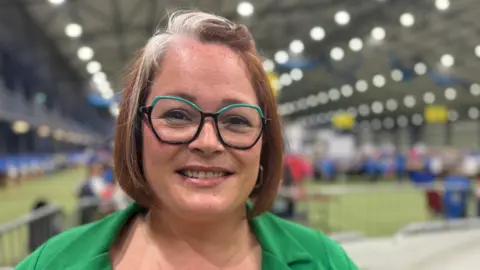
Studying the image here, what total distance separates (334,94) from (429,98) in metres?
7.35

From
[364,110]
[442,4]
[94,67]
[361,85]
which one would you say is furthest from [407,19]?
[364,110]

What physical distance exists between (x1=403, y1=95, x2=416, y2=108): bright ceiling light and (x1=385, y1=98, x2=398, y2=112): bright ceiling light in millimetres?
707

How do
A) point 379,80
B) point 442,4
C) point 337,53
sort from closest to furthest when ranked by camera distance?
point 442,4 < point 337,53 < point 379,80

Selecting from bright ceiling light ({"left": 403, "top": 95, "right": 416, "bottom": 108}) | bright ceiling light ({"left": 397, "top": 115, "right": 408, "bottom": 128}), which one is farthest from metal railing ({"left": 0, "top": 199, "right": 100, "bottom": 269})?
bright ceiling light ({"left": 397, "top": 115, "right": 408, "bottom": 128})

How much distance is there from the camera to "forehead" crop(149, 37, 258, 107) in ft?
3.48

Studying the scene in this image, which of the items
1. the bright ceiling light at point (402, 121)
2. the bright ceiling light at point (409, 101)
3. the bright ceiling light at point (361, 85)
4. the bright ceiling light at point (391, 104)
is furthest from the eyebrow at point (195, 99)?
the bright ceiling light at point (402, 121)

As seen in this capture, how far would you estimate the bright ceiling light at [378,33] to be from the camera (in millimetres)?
13883

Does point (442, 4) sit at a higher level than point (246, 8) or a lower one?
lower

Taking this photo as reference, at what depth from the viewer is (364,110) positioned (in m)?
37.8

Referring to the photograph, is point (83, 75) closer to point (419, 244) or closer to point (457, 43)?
point (457, 43)

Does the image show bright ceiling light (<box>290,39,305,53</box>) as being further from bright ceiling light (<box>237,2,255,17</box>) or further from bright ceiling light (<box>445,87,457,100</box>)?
bright ceiling light (<box>445,87,457,100</box>)

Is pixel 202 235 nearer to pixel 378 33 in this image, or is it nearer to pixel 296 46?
pixel 378 33

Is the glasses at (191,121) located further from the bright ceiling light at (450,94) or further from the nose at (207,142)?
the bright ceiling light at (450,94)

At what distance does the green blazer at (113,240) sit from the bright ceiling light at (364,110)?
34.7 metres
